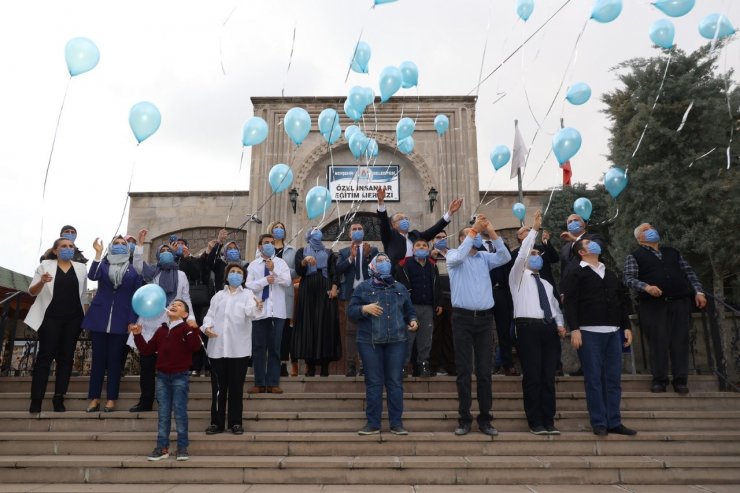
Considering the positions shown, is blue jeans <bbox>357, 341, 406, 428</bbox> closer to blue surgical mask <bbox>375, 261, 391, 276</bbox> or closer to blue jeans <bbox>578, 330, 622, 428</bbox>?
blue surgical mask <bbox>375, 261, 391, 276</bbox>

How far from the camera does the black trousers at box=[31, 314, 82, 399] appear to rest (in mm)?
5641

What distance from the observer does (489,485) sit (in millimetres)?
4227

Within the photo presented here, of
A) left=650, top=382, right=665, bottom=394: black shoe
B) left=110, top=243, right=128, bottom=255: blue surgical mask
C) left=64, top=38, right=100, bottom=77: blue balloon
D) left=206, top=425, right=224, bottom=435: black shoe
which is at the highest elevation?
left=64, top=38, right=100, bottom=77: blue balloon

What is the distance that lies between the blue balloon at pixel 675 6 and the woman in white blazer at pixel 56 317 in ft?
26.4

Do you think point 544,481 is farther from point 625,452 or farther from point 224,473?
point 224,473

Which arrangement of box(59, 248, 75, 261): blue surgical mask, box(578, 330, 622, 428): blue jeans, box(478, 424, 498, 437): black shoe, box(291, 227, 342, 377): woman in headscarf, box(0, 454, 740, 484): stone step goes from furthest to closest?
box(291, 227, 342, 377): woman in headscarf → box(59, 248, 75, 261): blue surgical mask → box(578, 330, 622, 428): blue jeans → box(478, 424, 498, 437): black shoe → box(0, 454, 740, 484): stone step

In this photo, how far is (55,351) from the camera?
5.73m

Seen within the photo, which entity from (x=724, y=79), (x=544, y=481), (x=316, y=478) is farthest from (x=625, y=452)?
(x=724, y=79)

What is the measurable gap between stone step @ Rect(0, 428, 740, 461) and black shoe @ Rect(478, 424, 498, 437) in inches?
2.4

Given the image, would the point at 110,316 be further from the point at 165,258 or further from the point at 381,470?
the point at 381,470

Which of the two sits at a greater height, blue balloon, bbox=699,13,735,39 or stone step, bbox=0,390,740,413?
blue balloon, bbox=699,13,735,39

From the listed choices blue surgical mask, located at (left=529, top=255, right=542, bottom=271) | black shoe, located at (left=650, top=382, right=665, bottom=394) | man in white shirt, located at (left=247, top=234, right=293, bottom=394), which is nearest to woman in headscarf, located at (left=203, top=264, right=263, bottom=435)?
man in white shirt, located at (left=247, top=234, right=293, bottom=394)

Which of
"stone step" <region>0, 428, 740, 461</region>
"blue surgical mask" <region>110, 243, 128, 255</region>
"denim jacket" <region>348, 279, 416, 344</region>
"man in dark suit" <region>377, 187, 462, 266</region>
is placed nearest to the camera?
"stone step" <region>0, 428, 740, 461</region>

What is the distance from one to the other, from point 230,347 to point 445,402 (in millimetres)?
2518
